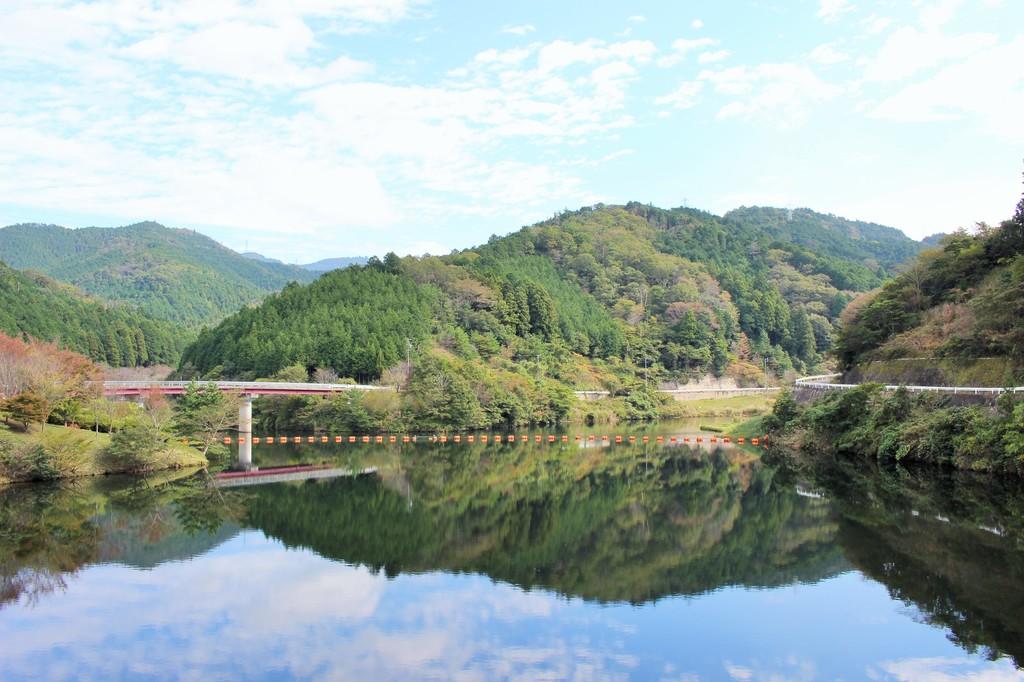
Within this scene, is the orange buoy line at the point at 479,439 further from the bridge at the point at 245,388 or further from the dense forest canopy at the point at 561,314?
the dense forest canopy at the point at 561,314

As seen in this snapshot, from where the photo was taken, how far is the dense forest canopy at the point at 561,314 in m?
75.1

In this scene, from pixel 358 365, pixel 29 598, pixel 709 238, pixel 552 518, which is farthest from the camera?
pixel 709 238

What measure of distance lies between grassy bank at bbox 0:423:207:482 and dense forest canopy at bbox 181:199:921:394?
31056 mm

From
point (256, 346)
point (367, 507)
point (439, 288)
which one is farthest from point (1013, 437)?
point (439, 288)

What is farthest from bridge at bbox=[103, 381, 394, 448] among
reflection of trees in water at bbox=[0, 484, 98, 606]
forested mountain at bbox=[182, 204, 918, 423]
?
reflection of trees in water at bbox=[0, 484, 98, 606]

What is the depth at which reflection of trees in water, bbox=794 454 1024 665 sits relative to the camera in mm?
15183

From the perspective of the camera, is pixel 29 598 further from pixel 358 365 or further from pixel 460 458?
pixel 358 365

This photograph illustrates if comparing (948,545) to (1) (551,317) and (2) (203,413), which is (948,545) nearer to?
(2) (203,413)

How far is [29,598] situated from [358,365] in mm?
53518

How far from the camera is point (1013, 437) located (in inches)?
1101

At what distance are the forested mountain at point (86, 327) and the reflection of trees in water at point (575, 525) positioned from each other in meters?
65.6

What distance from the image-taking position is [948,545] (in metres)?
20.5

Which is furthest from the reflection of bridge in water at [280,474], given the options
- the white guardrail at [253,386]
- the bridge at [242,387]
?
the white guardrail at [253,386]

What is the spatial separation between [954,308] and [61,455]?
41.5 m
